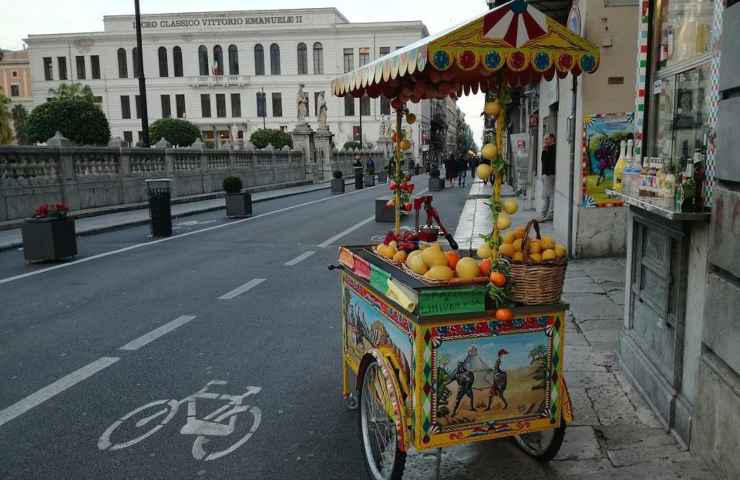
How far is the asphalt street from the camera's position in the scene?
4074 mm

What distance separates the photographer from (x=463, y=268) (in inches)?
144

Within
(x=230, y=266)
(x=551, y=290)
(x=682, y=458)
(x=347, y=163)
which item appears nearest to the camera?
(x=551, y=290)

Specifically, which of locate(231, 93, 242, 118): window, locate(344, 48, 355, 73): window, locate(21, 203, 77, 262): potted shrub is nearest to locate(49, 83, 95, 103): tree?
locate(231, 93, 242, 118): window

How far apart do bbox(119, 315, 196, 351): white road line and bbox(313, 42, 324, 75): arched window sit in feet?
295

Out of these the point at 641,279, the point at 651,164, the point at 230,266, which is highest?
the point at 651,164

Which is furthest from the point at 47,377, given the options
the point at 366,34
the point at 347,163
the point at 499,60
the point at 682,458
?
the point at 366,34

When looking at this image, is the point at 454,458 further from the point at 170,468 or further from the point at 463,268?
the point at 170,468

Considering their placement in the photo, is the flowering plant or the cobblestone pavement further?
the flowering plant

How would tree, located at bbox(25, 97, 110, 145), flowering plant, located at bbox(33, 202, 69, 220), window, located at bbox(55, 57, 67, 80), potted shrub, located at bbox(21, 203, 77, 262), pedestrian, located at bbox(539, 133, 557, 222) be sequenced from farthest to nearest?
window, located at bbox(55, 57, 67, 80) < tree, located at bbox(25, 97, 110, 145) < pedestrian, located at bbox(539, 133, 557, 222) < flowering plant, located at bbox(33, 202, 69, 220) < potted shrub, located at bbox(21, 203, 77, 262)

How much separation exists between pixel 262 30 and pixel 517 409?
96.4 m

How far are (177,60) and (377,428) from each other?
101 metres

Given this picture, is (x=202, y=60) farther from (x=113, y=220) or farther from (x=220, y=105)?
(x=113, y=220)

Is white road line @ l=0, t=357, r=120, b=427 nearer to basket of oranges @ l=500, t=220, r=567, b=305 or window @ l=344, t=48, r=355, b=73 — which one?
basket of oranges @ l=500, t=220, r=567, b=305

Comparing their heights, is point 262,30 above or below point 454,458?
above
